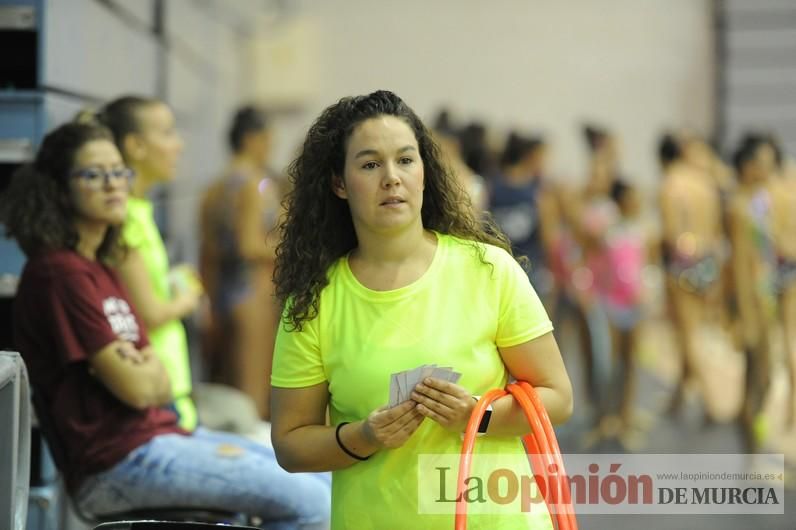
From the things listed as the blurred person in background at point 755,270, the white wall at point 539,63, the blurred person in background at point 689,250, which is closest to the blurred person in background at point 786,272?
the blurred person in background at point 755,270

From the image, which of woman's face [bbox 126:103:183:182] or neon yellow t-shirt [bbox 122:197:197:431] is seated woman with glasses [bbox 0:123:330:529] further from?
woman's face [bbox 126:103:183:182]

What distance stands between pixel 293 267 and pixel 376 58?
13661 millimetres

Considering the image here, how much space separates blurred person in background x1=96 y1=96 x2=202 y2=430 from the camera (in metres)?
3.79

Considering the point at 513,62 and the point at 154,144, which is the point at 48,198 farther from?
the point at 513,62

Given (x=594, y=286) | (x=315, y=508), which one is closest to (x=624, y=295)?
(x=594, y=286)

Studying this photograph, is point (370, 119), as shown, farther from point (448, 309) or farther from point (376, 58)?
point (376, 58)

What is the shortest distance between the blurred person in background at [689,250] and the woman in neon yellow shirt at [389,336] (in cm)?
583

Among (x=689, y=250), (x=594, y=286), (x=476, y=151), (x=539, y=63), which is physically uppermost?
(x=539, y=63)

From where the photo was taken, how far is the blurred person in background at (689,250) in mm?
8086

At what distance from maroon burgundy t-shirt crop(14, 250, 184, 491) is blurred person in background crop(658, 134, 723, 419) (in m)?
5.61

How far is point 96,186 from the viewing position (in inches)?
129

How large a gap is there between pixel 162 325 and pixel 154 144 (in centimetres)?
76

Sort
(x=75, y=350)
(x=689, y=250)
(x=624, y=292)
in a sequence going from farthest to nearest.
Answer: (x=689, y=250), (x=624, y=292), (x=75, y=350)

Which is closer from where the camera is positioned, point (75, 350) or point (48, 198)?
point (75, 350)
